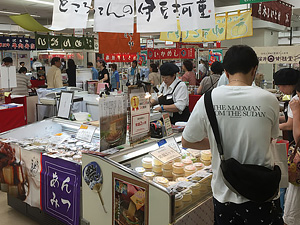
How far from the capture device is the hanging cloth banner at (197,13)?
370cm

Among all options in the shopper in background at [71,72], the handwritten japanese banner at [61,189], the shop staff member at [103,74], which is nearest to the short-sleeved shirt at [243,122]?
the handwritten japanese banner at [61,189]

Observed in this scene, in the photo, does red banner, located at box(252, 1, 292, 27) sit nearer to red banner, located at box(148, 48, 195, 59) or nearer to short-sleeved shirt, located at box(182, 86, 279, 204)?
red banner, located at box(148, 48, 195, 59)

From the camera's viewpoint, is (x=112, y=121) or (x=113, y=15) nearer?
(x=112, y=121)

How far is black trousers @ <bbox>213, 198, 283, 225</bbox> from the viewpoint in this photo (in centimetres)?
179

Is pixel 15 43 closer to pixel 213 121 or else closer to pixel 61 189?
pixel 61 189

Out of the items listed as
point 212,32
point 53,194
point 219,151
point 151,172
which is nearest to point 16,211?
point 53,194

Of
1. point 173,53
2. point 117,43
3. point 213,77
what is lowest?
point 213,77

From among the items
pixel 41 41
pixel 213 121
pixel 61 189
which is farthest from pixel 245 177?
pixel 41 41

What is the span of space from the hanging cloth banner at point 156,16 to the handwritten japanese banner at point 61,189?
1912 millimetres

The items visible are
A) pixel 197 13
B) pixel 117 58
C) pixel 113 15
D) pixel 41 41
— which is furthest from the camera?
pixel 117 58

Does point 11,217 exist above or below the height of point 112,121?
below

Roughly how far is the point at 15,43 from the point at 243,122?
1390 cm

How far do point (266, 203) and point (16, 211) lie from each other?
3.38 m

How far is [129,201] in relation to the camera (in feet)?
8.05
